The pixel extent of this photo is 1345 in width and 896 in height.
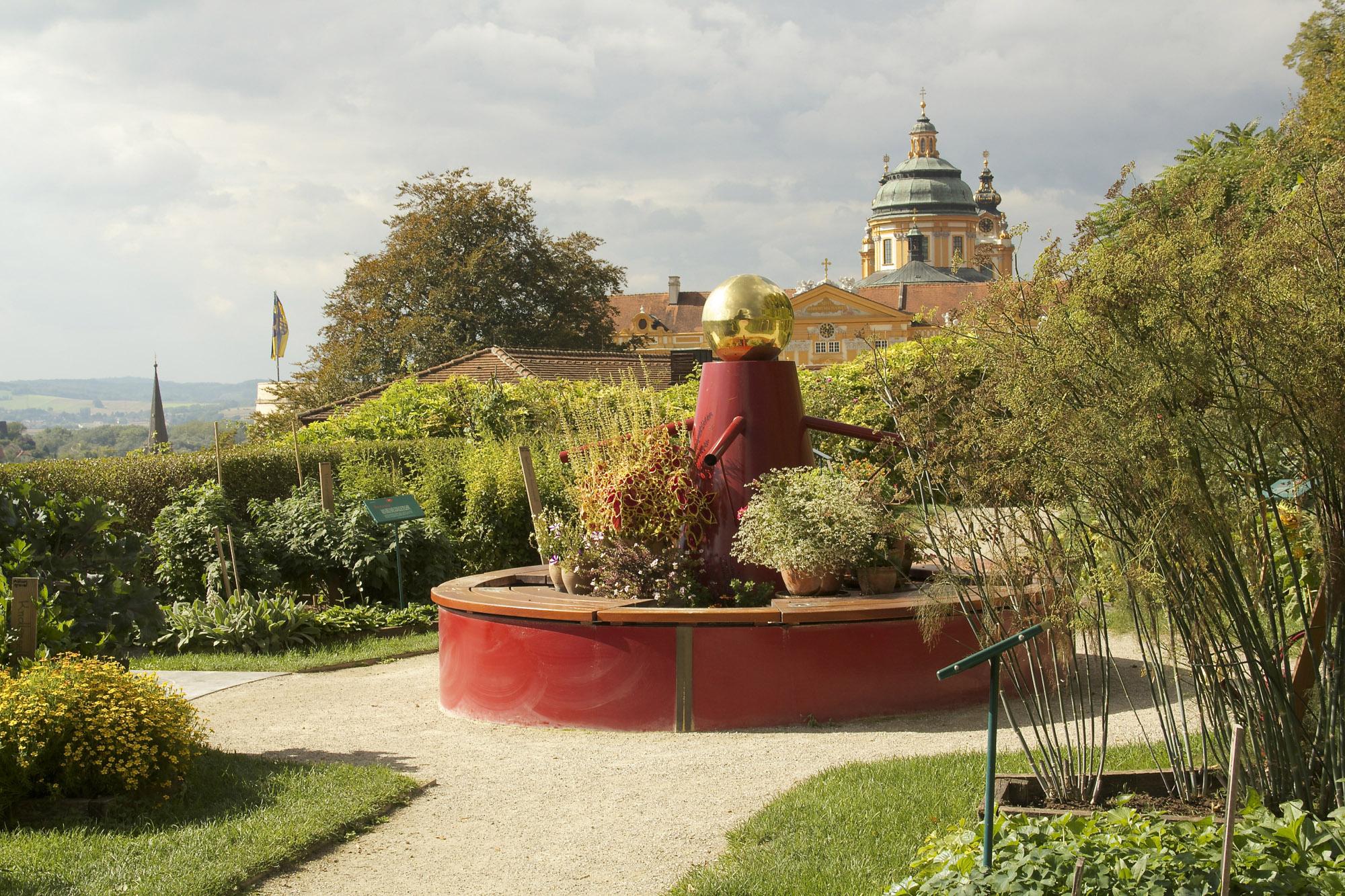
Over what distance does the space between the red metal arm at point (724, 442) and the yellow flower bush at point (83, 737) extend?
136 inches

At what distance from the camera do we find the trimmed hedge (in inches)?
485

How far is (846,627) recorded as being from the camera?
7.11m

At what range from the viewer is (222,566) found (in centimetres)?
1136

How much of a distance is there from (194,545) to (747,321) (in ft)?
21.8

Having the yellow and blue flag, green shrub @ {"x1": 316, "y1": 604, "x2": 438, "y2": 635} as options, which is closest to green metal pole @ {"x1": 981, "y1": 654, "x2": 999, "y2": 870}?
green shrub @ {"x1": 316, "y1": 604, "x2": 438, "y2": 635}

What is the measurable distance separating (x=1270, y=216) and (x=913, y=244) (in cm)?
13794

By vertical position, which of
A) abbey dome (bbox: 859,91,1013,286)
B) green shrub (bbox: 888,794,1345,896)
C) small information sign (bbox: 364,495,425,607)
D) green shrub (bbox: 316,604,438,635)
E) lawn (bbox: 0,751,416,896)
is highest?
abbey dome (bbox: 859,91,1013,286)

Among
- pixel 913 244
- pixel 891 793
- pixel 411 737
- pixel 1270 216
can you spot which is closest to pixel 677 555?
pixel 411 737

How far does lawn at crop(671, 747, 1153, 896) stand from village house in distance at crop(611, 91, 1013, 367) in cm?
5771

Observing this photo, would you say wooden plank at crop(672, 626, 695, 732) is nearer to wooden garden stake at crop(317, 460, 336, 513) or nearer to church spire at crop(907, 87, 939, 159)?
wooden garden stake at crop(317, 460, 336, 513)

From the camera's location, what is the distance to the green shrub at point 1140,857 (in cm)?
329

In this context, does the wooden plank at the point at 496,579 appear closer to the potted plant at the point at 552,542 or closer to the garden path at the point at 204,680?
the potted plant at the point at 552,542

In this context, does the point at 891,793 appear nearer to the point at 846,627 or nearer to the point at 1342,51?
the point at 846,627

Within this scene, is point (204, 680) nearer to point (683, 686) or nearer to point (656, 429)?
point (656, 429)
